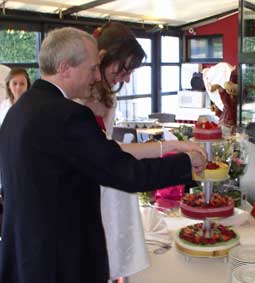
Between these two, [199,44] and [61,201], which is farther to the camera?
[199,44]

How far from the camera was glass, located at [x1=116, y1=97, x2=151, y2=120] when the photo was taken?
666 centimetres

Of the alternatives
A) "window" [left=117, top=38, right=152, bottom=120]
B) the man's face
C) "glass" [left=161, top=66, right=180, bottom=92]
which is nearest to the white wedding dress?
the man's face

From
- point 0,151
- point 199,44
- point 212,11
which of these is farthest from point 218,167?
point 199,44

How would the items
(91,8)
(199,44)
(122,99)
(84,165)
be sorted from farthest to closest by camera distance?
(199,44), (122,99), (91,8), (84,165)

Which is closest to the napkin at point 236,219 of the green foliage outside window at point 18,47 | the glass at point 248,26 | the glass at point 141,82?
the glass at point 248,26

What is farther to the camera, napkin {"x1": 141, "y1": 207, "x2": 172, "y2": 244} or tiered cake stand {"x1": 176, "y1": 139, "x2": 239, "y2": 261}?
napkin {"x1": 141, "y1": 207, "x2": 172, "y2": 244}

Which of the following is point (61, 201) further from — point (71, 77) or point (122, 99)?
point (122, 99)

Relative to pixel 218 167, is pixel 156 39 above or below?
above

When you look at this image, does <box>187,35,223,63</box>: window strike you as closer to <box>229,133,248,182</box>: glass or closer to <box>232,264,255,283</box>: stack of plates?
Result: <box>229,133,248,182</box>: glass

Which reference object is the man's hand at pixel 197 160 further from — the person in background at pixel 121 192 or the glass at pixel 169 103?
the glass at pixel 169 103

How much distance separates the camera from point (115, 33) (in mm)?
1362

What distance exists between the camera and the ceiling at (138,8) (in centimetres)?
481

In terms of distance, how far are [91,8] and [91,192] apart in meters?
4.30

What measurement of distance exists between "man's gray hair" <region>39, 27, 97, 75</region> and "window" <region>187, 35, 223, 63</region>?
6376 mm
